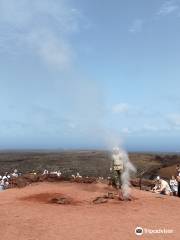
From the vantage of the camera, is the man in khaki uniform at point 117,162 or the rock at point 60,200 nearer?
the rock at point 60,200

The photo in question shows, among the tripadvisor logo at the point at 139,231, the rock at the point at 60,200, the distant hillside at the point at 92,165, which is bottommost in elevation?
the tripadvisor logo at the point at 139,231

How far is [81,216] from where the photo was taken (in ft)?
55.7

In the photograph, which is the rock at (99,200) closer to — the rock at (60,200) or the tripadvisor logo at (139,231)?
the rock at (60,200)

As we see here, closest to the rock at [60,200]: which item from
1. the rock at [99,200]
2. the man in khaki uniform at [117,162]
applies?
the rock at [99,200]

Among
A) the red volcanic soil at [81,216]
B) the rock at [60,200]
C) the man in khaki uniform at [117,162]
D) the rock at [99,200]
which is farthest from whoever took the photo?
the man in khaki uniform at [117,162]

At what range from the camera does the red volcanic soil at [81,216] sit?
14.5m

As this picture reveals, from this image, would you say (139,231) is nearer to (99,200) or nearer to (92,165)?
(99,200)

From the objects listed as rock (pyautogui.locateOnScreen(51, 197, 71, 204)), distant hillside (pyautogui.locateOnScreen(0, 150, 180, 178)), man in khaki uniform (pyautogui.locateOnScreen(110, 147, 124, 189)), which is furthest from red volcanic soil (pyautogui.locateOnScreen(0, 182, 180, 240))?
distant hillside (pyautogui.locateOnScreen(0, 150, 180, 178))

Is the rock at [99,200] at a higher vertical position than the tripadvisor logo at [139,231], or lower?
higher

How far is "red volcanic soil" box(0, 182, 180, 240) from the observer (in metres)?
14.5

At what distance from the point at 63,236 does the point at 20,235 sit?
4.37 ft

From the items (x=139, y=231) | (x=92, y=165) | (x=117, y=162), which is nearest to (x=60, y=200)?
(x=117, y=162)

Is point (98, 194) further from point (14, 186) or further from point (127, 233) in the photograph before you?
point (127, 233)

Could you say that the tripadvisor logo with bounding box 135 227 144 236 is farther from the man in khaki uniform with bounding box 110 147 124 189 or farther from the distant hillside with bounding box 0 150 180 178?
the distant hillside with bounding box 0 150 180 178
